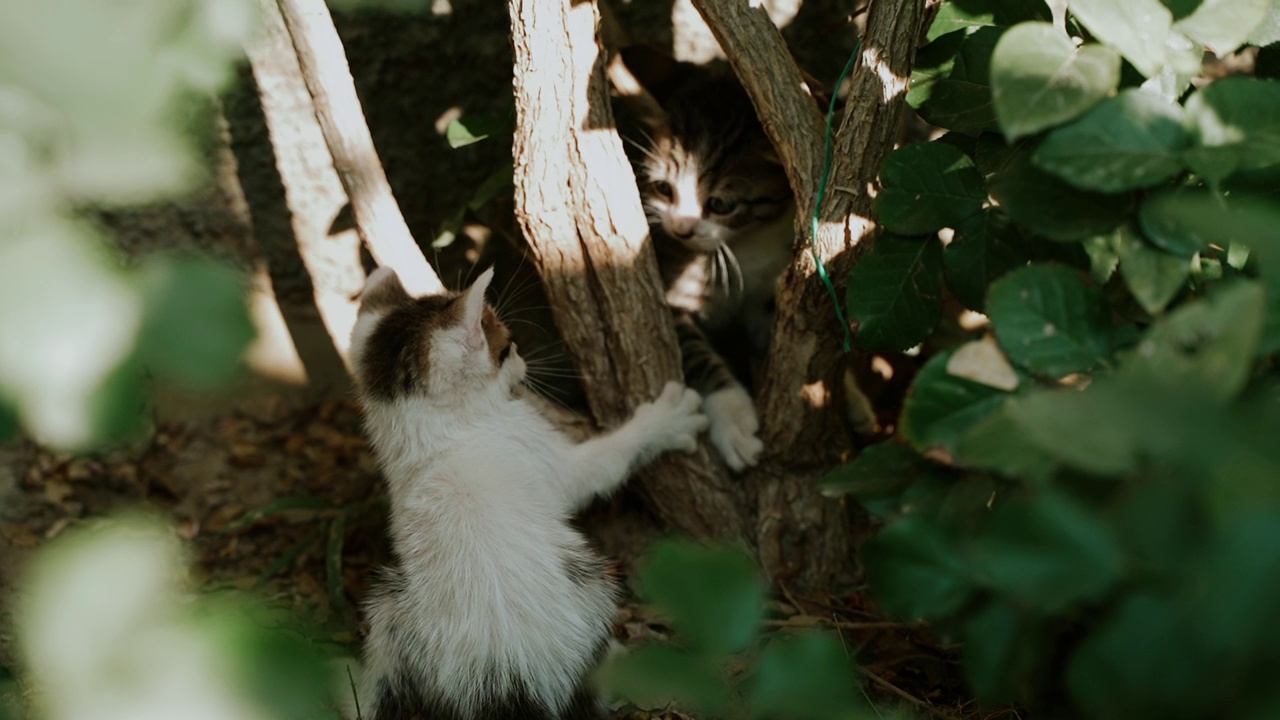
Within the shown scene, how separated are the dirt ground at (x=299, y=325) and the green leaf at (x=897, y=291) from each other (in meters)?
1.01

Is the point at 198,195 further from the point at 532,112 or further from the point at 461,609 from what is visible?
the point at 461,609

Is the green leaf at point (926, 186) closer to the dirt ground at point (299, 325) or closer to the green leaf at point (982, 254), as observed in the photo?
the green leaf at point (982, 254)

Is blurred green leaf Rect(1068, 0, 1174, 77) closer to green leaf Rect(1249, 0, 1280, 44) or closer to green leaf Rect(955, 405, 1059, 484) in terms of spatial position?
green leaf Rect(1249, 0, 1280, 44)

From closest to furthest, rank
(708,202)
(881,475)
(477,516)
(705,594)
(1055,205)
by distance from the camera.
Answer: (705,594), (1055,205), (881,475), (477,516), (708,202)

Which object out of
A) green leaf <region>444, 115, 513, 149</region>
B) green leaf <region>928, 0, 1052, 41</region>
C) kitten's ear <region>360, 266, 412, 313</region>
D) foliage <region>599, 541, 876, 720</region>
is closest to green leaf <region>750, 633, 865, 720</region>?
foliage <region>599, 541, 876, 720</region>

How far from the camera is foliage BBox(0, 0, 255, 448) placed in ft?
2.00

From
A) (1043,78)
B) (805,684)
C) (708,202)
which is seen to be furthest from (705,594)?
(708,202)

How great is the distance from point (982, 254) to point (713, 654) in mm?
942

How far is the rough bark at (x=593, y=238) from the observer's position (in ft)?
6.41

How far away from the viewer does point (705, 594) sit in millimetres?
761

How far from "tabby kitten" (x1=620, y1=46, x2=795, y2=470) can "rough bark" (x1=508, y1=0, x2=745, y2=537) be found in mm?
236

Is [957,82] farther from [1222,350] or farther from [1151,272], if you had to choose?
[1222,350]

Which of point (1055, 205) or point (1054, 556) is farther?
point (1055, 205)

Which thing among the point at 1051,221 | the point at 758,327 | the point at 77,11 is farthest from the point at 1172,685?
the point at 758,327
